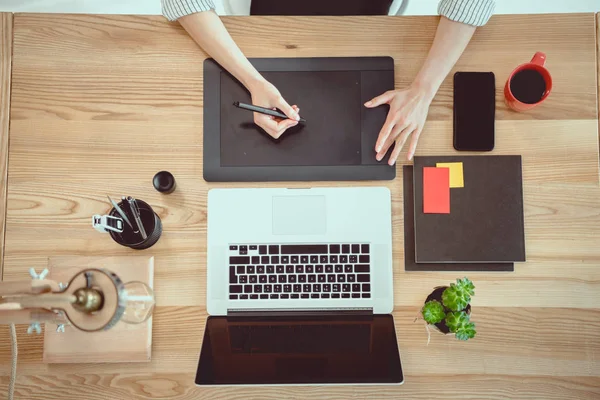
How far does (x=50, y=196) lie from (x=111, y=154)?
0.17 meters

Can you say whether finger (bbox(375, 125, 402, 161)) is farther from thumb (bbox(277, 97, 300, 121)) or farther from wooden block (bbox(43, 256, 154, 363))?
wooden block (bbox(43, 256, 154, 363))

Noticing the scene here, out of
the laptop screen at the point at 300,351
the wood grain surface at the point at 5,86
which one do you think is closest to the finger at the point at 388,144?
the laptop screen at the point at 300,351

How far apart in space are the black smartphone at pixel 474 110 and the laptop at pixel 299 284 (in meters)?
0.22

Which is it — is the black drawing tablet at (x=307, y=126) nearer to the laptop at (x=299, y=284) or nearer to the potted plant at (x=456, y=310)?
the laptop at (x=299, y=284)

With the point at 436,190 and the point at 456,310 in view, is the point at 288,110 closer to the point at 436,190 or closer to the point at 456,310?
the point at 436,190

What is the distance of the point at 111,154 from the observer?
0.97 meters

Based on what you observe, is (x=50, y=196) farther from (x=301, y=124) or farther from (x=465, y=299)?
(x=465, y=299)

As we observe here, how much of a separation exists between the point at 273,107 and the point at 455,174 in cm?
44

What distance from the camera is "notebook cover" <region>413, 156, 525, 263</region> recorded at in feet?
3.06

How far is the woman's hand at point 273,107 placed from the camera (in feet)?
3.05

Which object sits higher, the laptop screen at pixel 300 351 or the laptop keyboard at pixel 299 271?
the laptop keyboard at pixel 299 271

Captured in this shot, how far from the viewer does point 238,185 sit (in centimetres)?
96

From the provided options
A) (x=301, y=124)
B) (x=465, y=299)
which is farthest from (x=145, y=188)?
(x=465, y=299)

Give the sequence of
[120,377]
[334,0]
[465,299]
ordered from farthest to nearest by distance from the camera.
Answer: [334,0]
[120,377]
[465,299]
